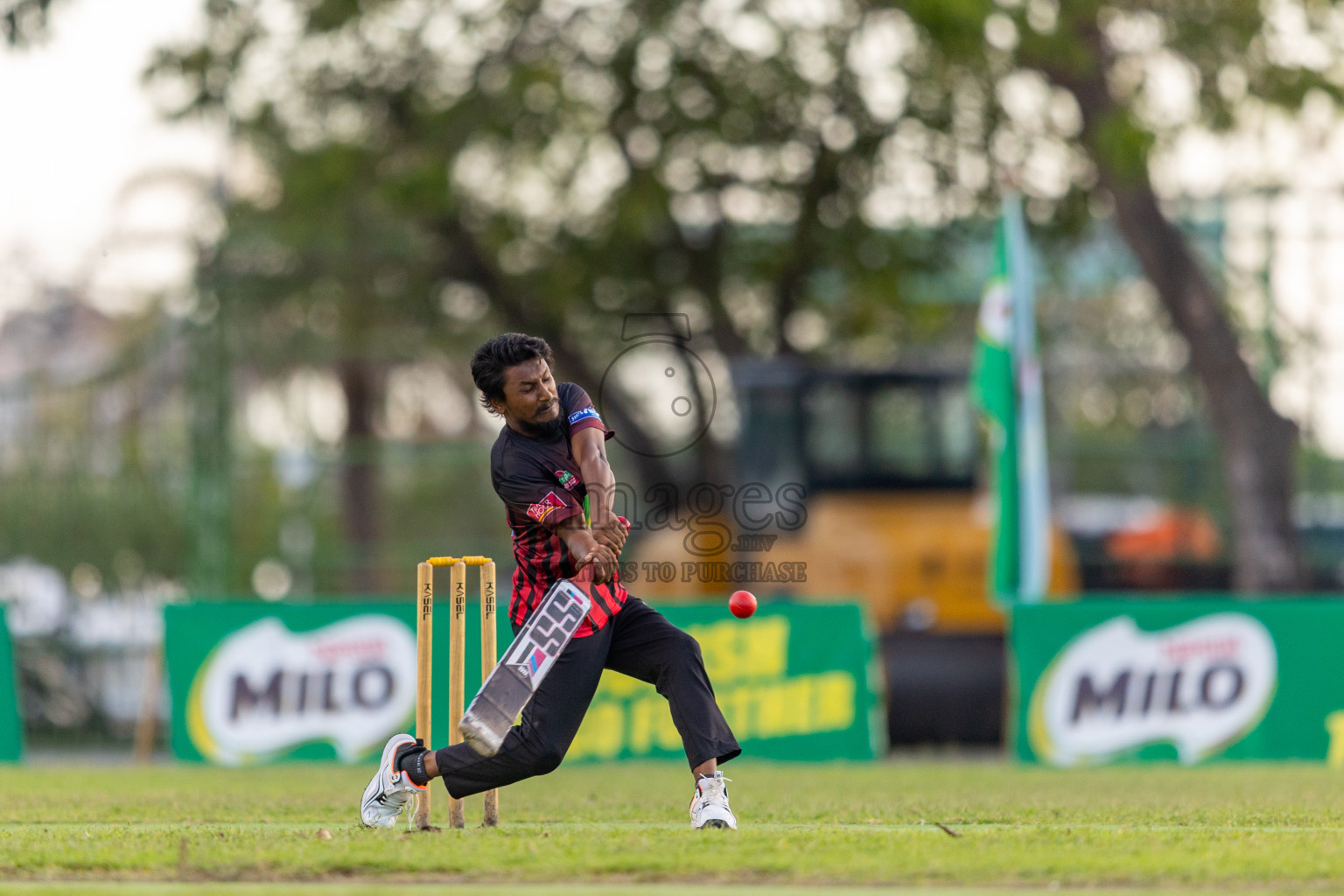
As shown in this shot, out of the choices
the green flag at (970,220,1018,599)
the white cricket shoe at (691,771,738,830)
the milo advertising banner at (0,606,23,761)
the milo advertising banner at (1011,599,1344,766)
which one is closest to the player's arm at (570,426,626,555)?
the white cricket shoe at (691,771,738,830)

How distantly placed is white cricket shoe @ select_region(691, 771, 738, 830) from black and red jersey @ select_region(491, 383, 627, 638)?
761 millimetres

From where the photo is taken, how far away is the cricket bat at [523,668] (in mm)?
6926

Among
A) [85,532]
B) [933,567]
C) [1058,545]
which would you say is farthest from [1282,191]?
[85,532]

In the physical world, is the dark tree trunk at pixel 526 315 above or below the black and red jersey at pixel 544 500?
above

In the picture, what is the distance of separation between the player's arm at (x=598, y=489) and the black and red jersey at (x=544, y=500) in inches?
2.7

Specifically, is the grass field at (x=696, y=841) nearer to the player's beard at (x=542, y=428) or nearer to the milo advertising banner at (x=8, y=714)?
the player's beard at (x=542, y=428)

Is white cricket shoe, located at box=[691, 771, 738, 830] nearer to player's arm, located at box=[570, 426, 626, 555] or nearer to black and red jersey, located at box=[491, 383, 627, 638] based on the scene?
black and red jersey, located at box=[491, 383, 627, 638]

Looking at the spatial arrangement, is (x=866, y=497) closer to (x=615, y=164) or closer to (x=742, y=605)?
(x=615, y=164)

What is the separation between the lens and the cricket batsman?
6953mm

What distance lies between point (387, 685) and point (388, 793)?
7.19 metres

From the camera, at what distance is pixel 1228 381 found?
18.6 metres

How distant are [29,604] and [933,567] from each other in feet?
28.9


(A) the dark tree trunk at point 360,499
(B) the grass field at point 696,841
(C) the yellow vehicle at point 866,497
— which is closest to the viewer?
(B) the grass field at point 696,841

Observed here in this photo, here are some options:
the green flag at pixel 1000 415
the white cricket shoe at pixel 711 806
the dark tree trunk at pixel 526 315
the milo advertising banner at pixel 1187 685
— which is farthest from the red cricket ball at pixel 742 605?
the dark tree trunk at pixel 526 315
